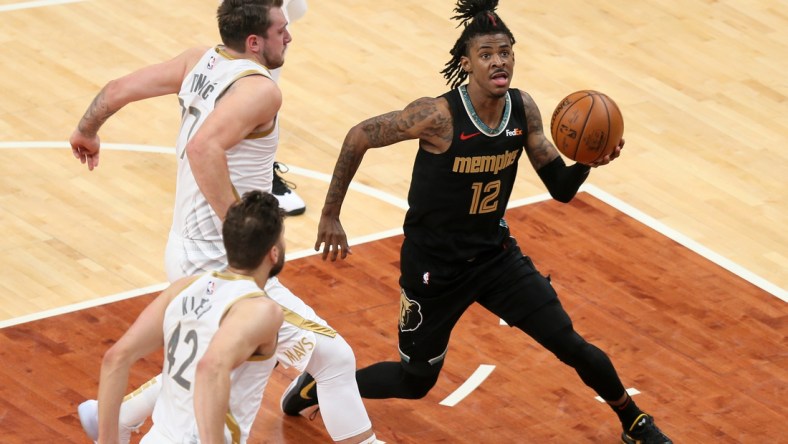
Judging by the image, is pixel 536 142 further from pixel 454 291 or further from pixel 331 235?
pixel 331 235

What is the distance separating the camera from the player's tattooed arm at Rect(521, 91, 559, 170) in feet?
26.4

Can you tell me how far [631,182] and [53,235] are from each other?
4.34 meters

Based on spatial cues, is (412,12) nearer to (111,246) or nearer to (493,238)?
(111,246)

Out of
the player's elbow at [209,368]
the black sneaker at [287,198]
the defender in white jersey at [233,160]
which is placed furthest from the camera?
the black sneaker at [287,198]

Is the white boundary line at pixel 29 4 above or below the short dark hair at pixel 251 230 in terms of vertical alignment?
below

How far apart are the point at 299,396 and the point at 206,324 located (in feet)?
8.01

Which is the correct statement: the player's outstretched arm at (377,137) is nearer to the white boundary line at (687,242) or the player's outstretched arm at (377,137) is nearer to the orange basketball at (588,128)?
the orange basketball at (588,128)

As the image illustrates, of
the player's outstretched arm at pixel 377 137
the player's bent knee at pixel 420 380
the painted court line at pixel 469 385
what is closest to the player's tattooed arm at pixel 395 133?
the player's outstretched arm at pixel 377 137

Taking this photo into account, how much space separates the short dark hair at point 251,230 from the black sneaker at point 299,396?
2.27m

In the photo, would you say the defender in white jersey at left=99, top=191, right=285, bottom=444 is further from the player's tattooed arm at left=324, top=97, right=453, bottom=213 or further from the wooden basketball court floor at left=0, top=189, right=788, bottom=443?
the wooden basketball court floor at left=0, top=189, right=788, bottom=443

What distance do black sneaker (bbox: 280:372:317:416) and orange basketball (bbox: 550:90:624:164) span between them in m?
1.84

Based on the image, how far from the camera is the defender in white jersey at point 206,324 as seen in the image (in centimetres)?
605

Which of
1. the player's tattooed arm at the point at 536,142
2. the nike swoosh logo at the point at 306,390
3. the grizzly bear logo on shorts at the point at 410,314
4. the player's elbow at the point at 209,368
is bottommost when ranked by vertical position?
the nike swoosh logo at the point at 306,390

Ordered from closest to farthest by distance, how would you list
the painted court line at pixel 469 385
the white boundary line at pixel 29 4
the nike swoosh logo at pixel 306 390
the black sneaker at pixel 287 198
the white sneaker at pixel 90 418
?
the white sneaker at pixel 90 418
the nike swoosh logo at pixel 306 390
the painted court line at pixel 469 385
the black sneaker at pixel 287 198
the white boundary line at pixel 29 4
